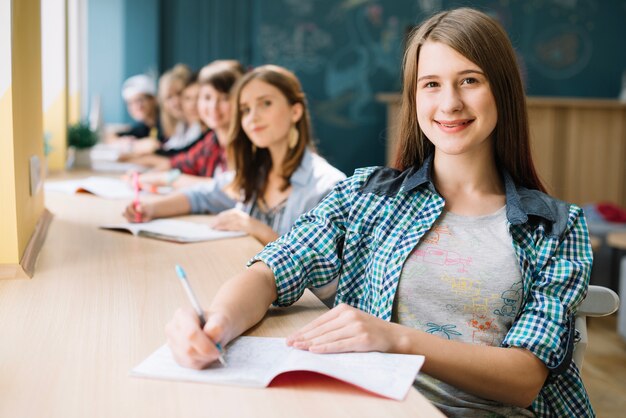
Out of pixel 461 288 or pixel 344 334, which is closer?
pixel 344 334

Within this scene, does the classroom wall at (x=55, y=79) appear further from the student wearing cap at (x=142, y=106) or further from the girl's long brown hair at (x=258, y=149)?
the student wearing cap at (x=142, y=106)

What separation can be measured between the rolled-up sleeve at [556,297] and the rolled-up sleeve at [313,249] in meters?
0.33

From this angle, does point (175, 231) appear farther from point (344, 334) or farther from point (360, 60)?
point (360, 60)

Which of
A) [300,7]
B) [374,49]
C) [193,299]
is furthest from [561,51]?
[193,299]

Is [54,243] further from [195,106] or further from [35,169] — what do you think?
[195,106]

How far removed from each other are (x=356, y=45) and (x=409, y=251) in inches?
183

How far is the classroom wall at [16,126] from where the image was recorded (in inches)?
54.2

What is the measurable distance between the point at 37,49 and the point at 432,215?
1.08m

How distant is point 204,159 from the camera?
345cm

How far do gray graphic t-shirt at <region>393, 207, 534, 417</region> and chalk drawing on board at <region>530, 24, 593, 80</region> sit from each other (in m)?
4.99

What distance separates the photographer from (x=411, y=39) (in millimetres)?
1379

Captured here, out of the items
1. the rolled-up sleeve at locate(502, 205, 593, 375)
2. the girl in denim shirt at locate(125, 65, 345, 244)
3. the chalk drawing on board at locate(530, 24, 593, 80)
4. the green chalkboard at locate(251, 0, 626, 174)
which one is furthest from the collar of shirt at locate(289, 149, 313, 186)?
the chalk drawing on board at locate(530, 24, 593, 80)

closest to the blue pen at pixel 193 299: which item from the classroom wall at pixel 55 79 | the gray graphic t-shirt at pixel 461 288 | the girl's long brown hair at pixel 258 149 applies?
the gray graphic t-shirt at pixel 461 288

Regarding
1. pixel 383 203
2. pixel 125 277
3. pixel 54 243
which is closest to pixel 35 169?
pixel 54 243
